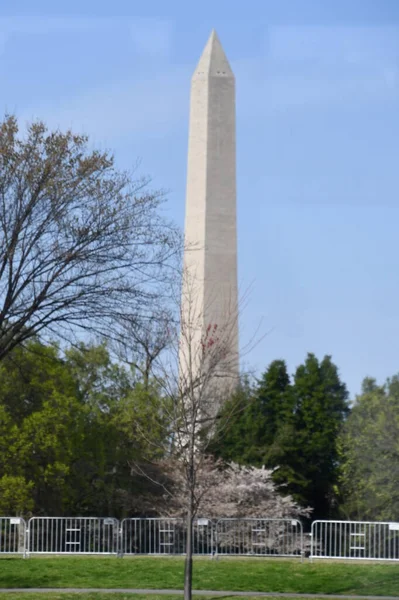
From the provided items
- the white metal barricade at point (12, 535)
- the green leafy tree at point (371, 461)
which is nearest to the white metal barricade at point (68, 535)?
the white metal barricade at point (12, 535)

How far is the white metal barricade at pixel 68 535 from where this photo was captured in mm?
30000

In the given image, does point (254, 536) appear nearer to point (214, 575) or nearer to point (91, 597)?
point (214, 575)

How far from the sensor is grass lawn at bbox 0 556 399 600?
22562mm

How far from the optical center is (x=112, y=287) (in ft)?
69.6

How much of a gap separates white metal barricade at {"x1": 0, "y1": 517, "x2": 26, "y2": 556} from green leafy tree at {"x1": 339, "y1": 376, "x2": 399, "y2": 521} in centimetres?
1223

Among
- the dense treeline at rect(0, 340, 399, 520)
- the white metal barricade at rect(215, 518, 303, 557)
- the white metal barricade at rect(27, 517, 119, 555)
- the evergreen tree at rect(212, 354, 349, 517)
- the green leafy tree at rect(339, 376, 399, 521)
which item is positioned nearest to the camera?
the white metal barricade at rect(215, 518, 303, 557)

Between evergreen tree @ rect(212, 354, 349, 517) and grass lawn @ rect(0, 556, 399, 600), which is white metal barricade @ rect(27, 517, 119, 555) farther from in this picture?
evergreen tree @ rect(212, 354, 349, 517)

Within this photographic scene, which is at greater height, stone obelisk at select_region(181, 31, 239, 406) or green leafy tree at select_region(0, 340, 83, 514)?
stone obelisk at select_region(181, 31, 239, 406)

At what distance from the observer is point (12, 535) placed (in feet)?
107

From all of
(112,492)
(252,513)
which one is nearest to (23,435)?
(112,492)

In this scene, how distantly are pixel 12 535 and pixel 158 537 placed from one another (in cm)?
490

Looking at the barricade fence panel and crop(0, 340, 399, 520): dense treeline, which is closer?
the barricade fence panel

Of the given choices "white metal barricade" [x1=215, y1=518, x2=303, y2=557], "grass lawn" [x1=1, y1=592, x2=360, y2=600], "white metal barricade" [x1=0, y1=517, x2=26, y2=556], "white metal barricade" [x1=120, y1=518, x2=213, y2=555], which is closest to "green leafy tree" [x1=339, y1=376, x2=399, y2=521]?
"white metal barricade" [x1=215, y1=518, x2=303, y2=557]

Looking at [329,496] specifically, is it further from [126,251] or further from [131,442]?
[126,251]
